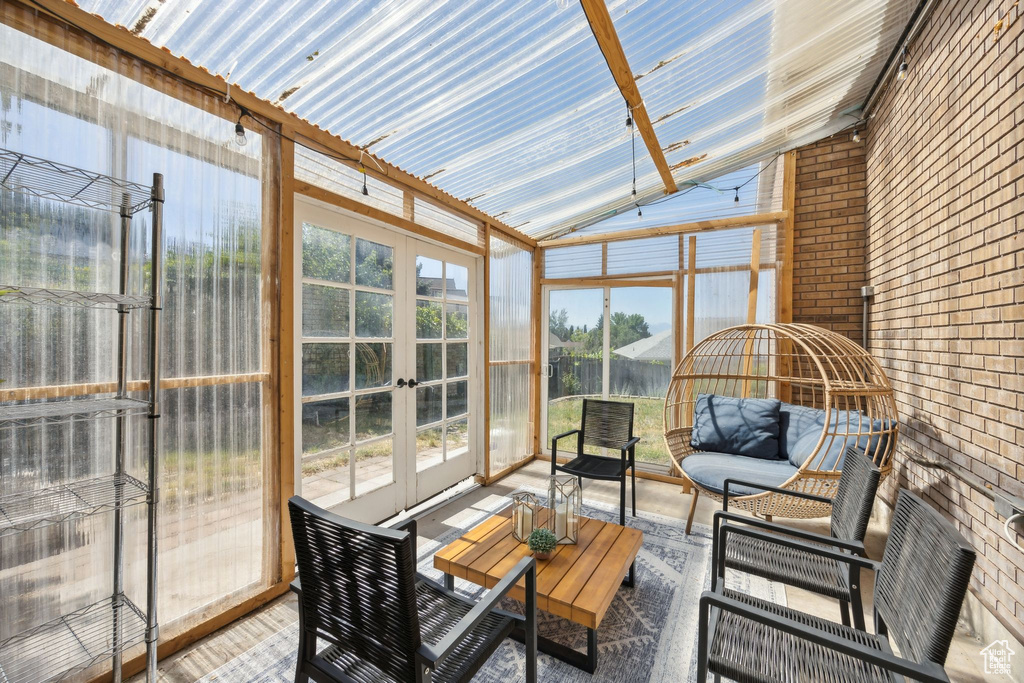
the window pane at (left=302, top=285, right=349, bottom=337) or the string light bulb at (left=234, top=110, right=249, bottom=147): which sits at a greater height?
the string light bulb at (left=234, top=110, right=249, bottom=147)

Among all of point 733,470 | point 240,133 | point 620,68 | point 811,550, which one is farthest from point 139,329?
point 733,470

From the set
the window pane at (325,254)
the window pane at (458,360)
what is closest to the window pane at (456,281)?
the window pane at (458,360)

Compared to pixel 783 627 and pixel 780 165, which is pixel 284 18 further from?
pixel 780 165

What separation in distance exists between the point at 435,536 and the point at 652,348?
2.70 m

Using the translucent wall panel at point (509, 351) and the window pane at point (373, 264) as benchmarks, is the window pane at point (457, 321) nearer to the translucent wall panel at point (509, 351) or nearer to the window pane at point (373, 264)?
the translucent wall panel at point (509, 351)

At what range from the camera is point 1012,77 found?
1756 mm

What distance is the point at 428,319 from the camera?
Answer: 350cm

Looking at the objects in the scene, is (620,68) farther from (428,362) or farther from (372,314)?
(428,362)

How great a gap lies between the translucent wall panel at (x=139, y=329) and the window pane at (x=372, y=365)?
2.50ft

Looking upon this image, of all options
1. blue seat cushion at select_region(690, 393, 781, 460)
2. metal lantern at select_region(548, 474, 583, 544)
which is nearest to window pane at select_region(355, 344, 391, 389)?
metal lantern at select_region(548, 474, 583, 544)

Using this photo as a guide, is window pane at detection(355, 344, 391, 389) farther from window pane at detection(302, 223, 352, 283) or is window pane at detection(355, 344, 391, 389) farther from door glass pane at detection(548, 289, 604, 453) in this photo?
door glass pane at detection(548, 289, 604, 453)

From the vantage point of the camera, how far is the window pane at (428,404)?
339 cm

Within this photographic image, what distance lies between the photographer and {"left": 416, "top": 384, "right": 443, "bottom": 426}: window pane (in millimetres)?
3395

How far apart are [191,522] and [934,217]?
4.07 meters
